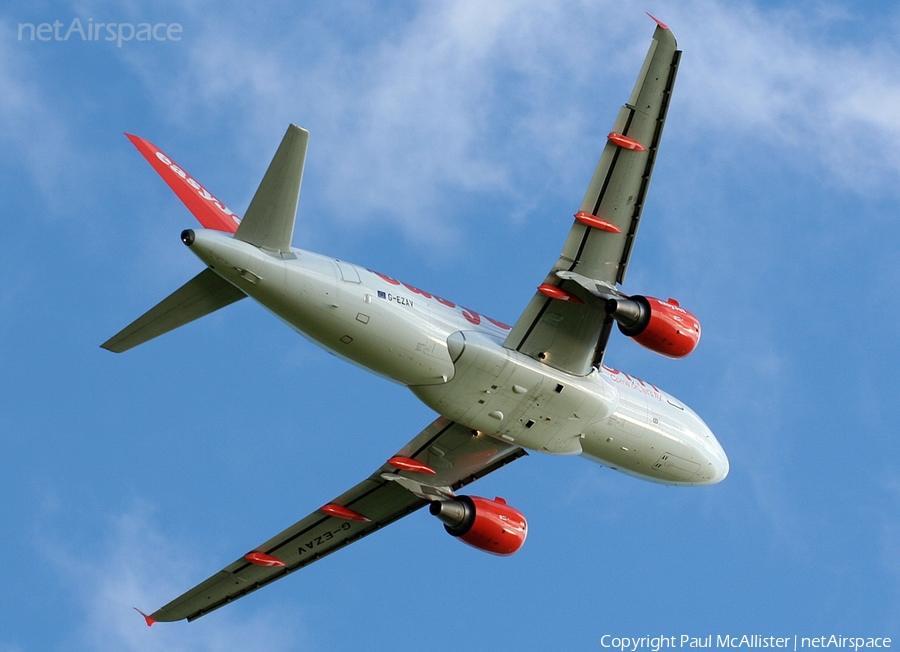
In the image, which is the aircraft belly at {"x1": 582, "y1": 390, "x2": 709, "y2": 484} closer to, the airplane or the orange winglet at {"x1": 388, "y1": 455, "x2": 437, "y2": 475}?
the airplane

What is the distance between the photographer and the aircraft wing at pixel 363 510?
36531 millimetres

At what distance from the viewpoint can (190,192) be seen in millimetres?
32344

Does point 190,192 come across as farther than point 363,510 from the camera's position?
No

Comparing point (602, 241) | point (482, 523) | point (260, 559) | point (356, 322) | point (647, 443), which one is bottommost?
point (260, 559)

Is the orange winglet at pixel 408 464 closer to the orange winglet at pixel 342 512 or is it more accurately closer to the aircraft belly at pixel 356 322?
the orange winglet at pixel 342 512

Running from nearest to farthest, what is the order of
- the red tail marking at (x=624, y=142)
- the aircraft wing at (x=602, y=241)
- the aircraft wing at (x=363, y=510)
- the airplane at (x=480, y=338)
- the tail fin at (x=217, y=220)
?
the tail fin at (x=217, y=220) < the airplane at (x=480, y=338) < the aircraft wing at (x=602, y=241) < the red tail marking at (x=624, y=142) < the aircraft wing at (x=363, y=510)

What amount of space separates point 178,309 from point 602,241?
413 inches

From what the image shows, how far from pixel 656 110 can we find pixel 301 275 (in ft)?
30.1

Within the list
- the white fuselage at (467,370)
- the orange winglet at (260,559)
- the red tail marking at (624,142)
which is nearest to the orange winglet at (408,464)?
the white fuselage at (467,370)

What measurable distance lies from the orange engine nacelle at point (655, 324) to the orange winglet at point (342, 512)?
10631 mm

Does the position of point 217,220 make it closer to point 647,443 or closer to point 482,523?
point 482,523

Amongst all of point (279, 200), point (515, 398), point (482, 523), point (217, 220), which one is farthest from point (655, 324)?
point (217, 220)

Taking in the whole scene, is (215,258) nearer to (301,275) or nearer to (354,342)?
(301,275)

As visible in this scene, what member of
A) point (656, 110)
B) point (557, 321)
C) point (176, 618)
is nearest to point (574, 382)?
point (557, 321)
